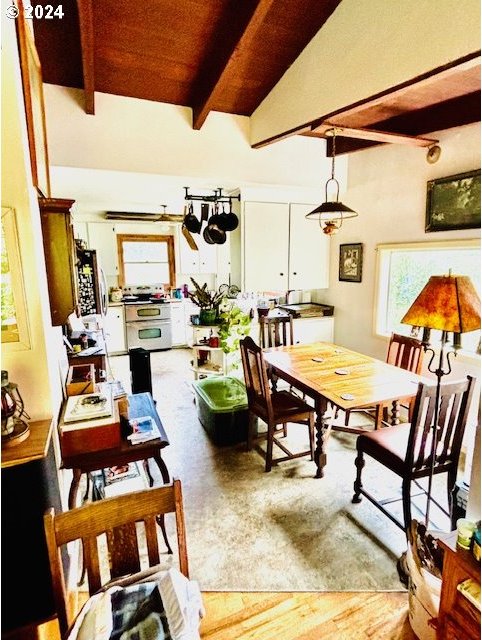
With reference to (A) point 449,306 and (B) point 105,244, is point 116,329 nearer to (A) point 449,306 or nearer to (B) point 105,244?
(B) point 105,244

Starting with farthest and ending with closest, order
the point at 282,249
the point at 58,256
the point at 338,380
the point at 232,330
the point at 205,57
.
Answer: the point at 282,249
the point at 232,330
the point at 338,380
the point at 205,57
the point at 58,256

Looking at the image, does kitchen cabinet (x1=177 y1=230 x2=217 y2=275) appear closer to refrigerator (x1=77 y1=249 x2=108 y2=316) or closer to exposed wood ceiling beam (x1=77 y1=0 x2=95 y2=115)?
refrigerator (x1=77 y1=249 x2=108 y2=316)

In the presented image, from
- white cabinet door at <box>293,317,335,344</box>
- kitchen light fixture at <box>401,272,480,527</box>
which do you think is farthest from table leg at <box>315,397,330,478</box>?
white cabinet door at <box>293,317,335,344</box>

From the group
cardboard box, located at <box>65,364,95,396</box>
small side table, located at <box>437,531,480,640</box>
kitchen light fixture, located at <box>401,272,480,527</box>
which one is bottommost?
small side table, located at <box>437,531,480,640</box>

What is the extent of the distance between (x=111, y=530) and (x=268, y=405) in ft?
5.43

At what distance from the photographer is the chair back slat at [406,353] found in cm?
301

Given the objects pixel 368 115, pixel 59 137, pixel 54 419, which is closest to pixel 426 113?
pixel 368 115

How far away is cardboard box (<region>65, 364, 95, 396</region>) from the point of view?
78.2 inches

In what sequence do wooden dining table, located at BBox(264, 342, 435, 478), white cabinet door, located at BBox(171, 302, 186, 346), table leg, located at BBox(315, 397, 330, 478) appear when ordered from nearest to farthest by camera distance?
wooden dining table, located at BBox(264, 342, 435, 478) < table leg, located at BBox(315, 397, 330, 478) < white cabinet door, located at BBox(171, 302, 186, 346)

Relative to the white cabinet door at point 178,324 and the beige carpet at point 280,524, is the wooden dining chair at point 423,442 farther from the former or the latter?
the white cabinet door at point 178,324

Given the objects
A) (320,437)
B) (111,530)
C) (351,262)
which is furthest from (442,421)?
(351,262)

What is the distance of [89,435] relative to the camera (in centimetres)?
172

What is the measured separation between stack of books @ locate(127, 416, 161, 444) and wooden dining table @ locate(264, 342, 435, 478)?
1135mm

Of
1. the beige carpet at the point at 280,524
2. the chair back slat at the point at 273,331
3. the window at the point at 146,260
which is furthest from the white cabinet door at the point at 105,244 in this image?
the beige carpet at the point at 280,524
